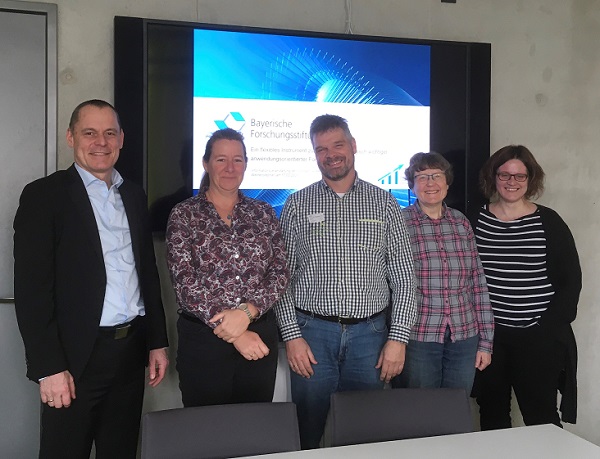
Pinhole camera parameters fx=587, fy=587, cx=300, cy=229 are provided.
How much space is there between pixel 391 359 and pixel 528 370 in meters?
0.74

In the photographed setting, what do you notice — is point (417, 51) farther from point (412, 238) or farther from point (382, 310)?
point (382, 310)

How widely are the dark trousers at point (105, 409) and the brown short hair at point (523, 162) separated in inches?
69.5

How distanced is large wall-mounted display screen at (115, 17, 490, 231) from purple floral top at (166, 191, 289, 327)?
63 centimetres

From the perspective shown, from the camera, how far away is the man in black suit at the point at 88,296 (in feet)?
6.43

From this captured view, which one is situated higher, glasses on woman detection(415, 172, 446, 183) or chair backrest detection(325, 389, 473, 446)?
glasses on woman detection(415, 172, 446, 183)

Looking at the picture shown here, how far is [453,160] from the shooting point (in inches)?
125

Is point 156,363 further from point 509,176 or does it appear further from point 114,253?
point 509,176

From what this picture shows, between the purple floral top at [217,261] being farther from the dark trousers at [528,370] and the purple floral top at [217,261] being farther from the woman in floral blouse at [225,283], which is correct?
the dark trousers at [528,370]

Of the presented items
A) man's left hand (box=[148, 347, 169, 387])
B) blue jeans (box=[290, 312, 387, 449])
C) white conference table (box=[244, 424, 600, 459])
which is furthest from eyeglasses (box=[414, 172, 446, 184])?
man's left hand (box=[148, 347, 169, 387])

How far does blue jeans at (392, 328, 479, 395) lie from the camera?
8.34 ft

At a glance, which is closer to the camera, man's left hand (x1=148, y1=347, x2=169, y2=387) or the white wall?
man's left hand (x1=148, y1=347, x2=169, y2=387)

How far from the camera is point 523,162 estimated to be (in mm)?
2771

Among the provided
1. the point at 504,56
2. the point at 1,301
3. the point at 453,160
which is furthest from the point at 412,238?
the point at 1,301

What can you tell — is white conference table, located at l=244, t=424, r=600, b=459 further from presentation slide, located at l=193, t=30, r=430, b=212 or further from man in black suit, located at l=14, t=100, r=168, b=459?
presentation slide, located at l=193, t=30, r=430, b=212
